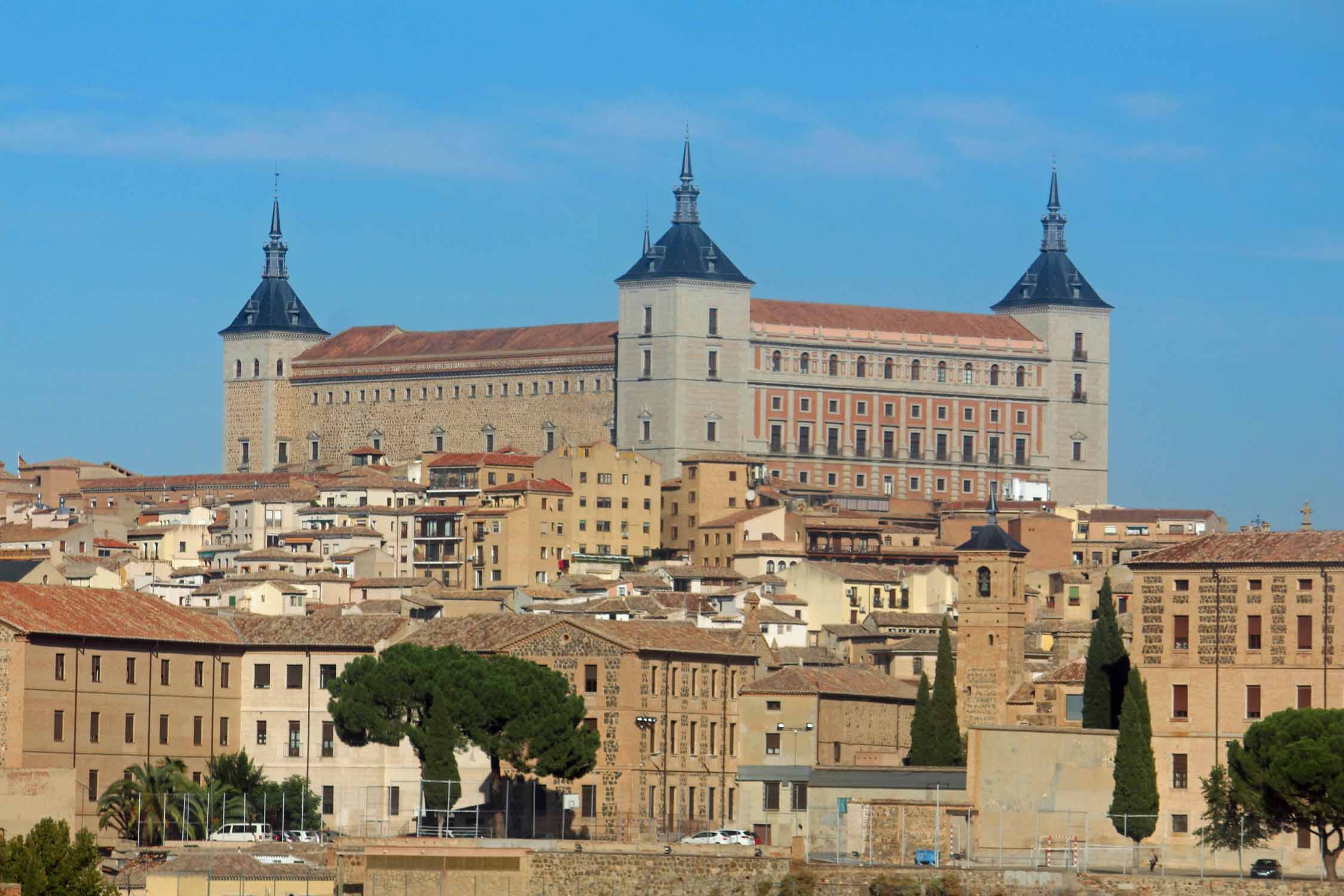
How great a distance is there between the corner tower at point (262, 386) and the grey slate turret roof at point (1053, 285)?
3697 cm

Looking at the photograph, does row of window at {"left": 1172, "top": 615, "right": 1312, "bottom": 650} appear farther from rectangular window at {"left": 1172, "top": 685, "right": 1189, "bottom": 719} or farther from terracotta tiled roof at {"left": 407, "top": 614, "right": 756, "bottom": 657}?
terracotta tiled roof at {"left": 407, "top": 614, "right": 756, "bottom": 657}

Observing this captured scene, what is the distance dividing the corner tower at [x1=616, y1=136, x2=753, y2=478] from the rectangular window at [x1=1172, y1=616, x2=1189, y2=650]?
95.0 meters

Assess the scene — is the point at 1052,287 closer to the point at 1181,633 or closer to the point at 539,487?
the point at 539,487

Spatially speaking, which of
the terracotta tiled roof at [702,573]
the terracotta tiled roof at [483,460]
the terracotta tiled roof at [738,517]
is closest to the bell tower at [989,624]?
the terracotta tiled roof at [702,573]

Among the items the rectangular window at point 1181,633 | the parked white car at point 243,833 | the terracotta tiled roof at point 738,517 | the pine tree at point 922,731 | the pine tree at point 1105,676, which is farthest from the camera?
the terracotta tiled roof at point 738,517

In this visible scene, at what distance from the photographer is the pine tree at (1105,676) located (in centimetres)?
7750

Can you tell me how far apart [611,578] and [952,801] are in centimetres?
5827

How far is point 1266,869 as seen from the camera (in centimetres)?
6512

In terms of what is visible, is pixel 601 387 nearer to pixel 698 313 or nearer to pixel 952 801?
pixel 698 313

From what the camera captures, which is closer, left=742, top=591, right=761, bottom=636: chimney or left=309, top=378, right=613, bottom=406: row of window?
left=742, top=591, right=761, bottom=636: chimney

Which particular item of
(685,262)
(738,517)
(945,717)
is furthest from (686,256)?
(945,717)

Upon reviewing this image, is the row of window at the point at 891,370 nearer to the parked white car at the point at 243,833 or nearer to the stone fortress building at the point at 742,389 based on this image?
the stone fortress building at the point at 742,389

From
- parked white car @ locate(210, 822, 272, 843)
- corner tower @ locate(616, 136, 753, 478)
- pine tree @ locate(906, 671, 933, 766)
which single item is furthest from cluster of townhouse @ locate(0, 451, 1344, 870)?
corner tower @ locate(616, 136, 753, 478)

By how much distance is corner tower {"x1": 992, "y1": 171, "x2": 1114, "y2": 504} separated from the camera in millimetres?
182500
